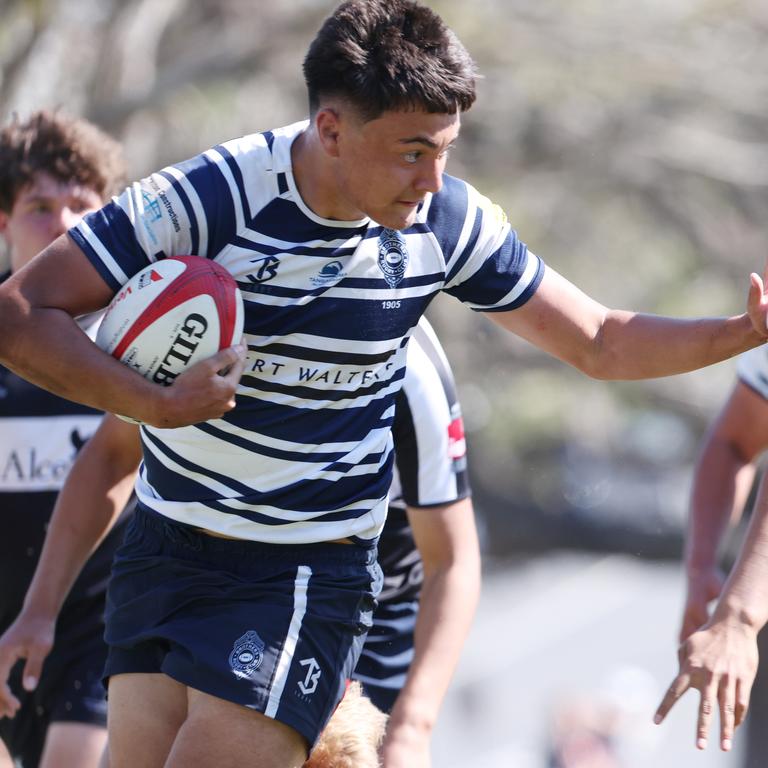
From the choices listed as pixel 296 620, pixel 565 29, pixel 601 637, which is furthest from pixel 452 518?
pixel 565 29

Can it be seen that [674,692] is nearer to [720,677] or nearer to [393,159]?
[720,677]

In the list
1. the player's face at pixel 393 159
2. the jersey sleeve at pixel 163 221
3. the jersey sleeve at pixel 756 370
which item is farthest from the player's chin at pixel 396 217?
the jersey sleeve at pixel 756 370

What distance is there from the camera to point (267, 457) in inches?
124

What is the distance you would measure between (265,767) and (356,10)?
1678 mm

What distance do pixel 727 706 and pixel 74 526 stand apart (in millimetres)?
1811

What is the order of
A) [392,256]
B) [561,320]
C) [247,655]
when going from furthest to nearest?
[561,320]
[392,256]
[247,655]

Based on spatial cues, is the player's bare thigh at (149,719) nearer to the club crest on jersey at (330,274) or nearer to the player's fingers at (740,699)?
the club crest on jersey at (330,274)

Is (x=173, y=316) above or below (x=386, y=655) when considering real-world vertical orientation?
above

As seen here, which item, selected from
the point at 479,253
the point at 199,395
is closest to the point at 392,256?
the point at 479,253

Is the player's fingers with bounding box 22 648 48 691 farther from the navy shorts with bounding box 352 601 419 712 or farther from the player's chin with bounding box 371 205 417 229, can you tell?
the player's chin with bounding box 371 205 417 229

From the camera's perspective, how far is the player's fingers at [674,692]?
3340 millimetres

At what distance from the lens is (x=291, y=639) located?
3.13m

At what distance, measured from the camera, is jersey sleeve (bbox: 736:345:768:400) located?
14.3ft

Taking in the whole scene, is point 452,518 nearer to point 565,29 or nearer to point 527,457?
point 565,29
